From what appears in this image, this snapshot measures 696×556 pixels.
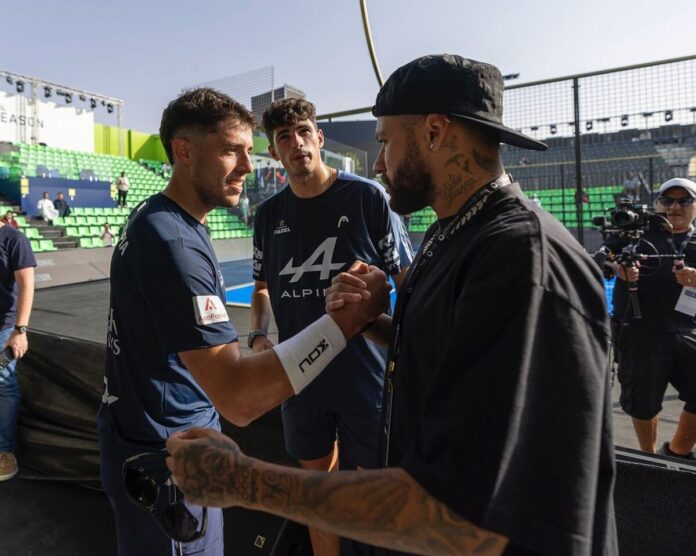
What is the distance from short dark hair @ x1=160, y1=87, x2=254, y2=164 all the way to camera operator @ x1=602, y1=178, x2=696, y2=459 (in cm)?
260

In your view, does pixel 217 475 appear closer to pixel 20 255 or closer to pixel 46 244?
pixel 20 255

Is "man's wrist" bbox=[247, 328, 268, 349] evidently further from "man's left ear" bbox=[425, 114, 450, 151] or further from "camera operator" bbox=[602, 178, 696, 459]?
"camera operator" bbox=[602, 178, 696, 459]

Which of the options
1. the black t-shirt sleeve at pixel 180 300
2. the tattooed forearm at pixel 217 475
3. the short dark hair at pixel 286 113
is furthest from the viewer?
the short dark hair at pixel 286 113

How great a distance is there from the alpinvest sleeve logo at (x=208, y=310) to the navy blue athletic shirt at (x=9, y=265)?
2839 mm

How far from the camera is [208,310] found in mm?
1283

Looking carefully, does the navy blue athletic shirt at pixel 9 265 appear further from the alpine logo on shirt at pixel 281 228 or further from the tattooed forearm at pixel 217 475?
the tattooed forearm at pixel 217 475

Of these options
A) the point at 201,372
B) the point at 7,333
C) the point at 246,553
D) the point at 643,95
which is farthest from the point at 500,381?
the point at 643,95

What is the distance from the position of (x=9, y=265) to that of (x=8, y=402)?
37.9 inches

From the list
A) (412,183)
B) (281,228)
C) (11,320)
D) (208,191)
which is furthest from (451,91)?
(11,320)

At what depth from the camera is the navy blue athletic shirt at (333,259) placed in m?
2.07

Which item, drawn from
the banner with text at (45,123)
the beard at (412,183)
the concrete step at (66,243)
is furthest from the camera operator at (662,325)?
the banner with text at (45,123)

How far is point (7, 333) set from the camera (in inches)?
134

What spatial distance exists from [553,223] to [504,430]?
36 centimetres

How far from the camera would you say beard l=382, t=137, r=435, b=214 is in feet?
3.26
